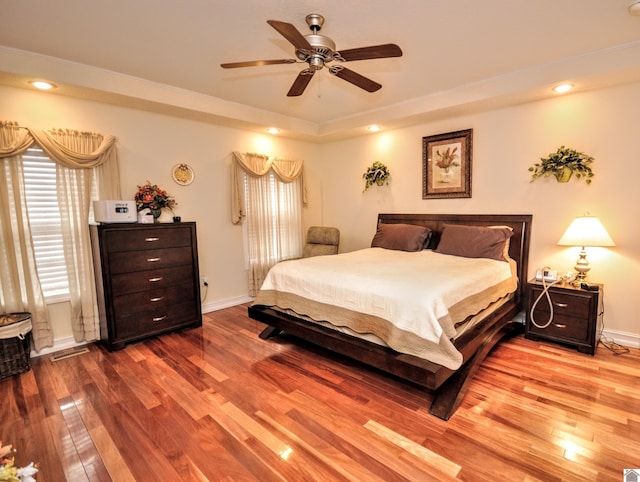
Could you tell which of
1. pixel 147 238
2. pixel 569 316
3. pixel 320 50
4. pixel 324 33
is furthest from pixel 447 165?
pixel 147 238

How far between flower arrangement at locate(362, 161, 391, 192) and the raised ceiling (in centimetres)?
95

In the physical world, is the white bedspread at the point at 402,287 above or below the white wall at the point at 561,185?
below

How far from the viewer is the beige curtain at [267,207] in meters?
4.30

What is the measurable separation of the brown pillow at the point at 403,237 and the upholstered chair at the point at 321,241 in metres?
0.72

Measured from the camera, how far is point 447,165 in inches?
156

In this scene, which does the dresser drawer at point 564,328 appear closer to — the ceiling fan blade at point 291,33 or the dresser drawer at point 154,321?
the ceiling fan blade at point 291,33

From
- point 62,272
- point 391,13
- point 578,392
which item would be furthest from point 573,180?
point 62,272

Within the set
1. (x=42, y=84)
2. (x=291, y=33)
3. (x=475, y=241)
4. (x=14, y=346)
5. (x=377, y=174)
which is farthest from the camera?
(x=377, y=174)

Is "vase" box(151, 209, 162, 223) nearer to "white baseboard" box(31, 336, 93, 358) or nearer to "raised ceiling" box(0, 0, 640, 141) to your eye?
"raised ceiling" box(0, 0, 640, 141)

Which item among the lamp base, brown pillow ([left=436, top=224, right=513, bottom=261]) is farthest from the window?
the lamp base

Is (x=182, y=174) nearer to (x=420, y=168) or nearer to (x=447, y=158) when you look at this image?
(x=420, y=168)

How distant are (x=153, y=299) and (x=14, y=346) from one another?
1047 mm

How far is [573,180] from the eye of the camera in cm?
314

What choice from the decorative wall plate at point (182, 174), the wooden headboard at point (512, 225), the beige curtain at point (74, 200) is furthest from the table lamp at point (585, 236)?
the beige curtain at point (74, 200)
